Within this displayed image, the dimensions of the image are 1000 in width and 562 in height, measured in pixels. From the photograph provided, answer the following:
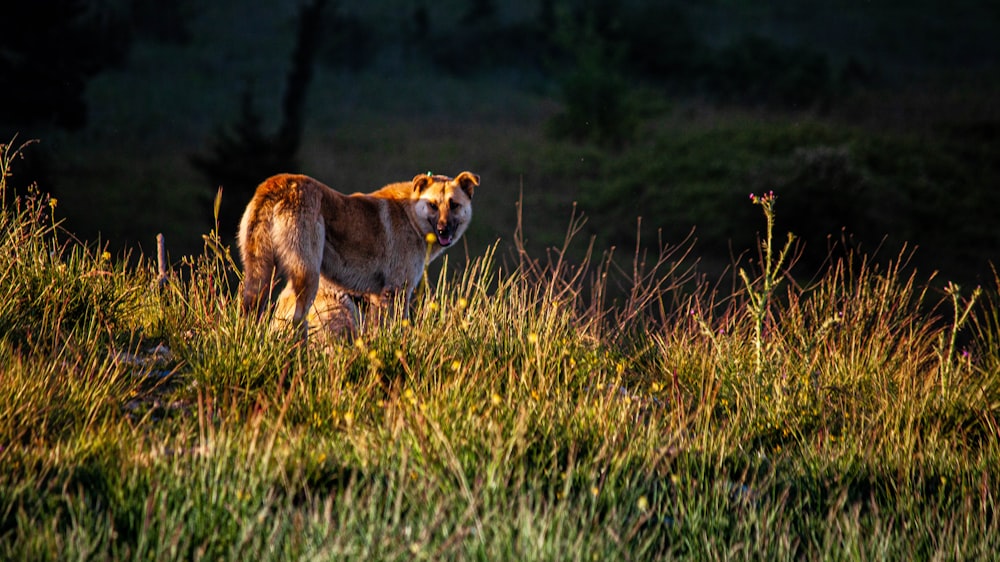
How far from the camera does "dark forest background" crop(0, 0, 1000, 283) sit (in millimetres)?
27703

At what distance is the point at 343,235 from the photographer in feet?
24.3

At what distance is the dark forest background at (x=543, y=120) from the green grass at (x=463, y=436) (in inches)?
262

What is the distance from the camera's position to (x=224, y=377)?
5.48m

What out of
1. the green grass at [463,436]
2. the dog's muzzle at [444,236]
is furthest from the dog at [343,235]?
the green grass at [463,436]

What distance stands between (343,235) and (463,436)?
3059 mm

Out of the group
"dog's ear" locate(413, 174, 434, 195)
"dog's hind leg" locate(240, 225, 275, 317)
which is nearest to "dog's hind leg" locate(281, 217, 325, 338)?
"dog's hind leg" locate(240, 225, 275, 317)

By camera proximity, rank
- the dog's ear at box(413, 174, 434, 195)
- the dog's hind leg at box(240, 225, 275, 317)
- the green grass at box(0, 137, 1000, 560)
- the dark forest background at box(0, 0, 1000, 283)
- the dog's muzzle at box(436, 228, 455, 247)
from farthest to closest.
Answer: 1. the dark forest background at box(0, 0, 1000, 283)
2. the dog's ear at box(413, 174, 434, 195)
3. the dog's muzzle at box(436, 228, 455, 247)
4. the dog's hind leg at box(240, 225, 275, 317)
5. the green grass at box(0, 137, 1000, 560)

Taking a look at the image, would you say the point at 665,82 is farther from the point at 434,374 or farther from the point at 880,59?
the point at 434,374

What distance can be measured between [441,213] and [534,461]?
342 cm

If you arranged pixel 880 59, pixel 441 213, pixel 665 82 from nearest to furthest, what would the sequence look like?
pixel 441 213, pixel 665 82, pixel 880 59

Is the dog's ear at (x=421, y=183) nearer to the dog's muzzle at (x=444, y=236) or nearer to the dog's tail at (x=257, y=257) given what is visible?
the dog's muzzle at (x=444, y=236)

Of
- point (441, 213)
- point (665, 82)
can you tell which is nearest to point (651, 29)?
point (665, 82)

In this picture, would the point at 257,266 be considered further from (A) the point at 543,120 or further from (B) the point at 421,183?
(A) the point at 543,120

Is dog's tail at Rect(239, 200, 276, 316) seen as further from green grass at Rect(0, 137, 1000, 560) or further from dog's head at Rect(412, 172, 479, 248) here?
dog's head at Rect(412, 172, 479, 248)
